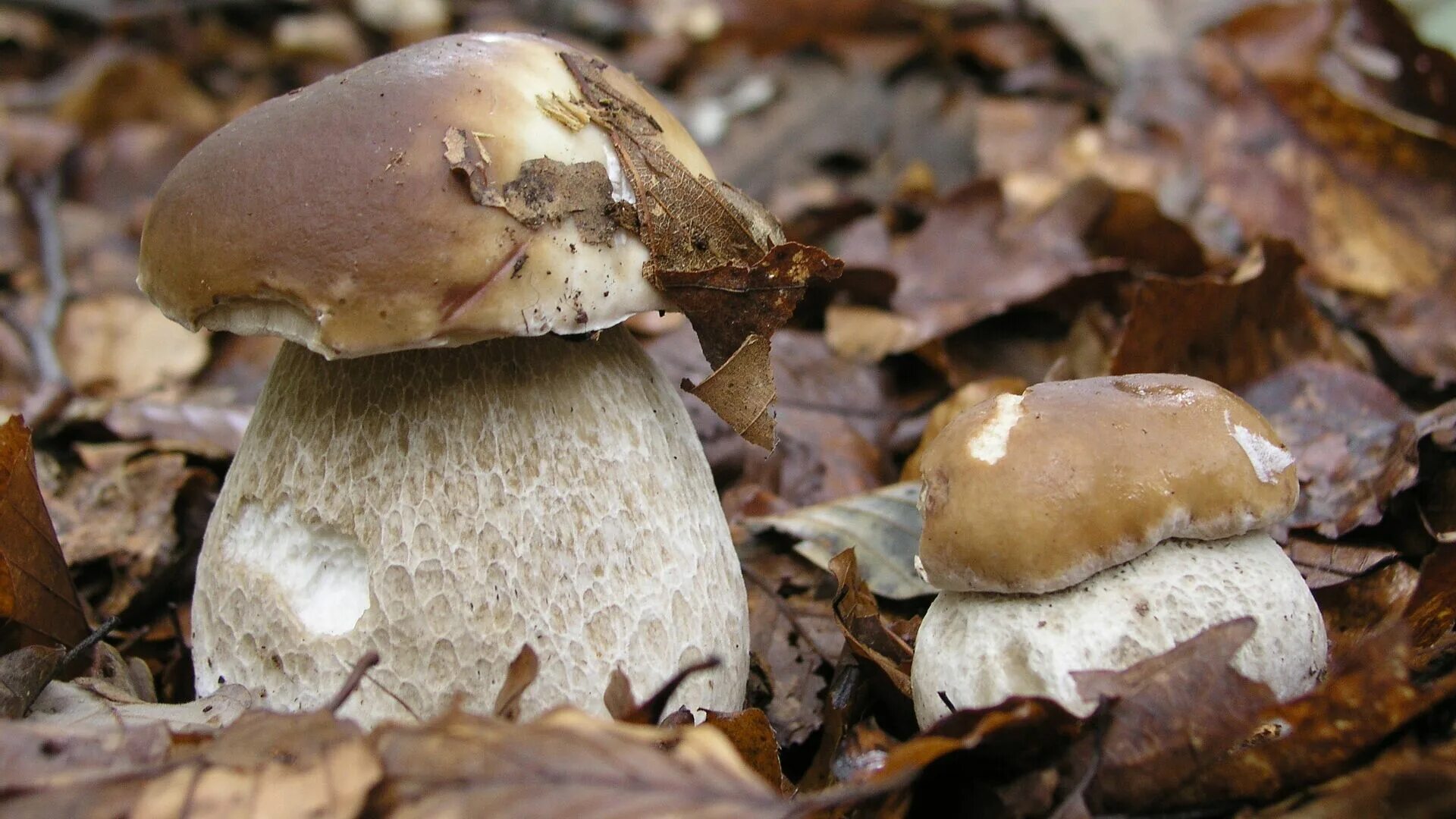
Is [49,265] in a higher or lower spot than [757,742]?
lower

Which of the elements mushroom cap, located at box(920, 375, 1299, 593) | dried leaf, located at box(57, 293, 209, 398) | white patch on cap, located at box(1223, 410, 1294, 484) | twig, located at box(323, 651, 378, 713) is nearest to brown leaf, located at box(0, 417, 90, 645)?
twig, located at box(323, 651, 378, 713)

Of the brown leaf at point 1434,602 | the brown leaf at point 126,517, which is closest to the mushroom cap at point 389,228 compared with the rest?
the brown leaf at point 126,517

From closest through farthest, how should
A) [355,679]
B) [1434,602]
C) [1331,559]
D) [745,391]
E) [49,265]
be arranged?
[355,679]
[1434,602]
[745,391]
[1331,559]
[49,265]

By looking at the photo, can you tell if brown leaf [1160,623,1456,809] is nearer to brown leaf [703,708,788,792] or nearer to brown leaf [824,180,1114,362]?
brown leaf [703,708,788,792]

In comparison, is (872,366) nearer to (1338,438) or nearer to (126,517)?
(1338,438)

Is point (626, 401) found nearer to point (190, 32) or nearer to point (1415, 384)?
point (1415, 384)

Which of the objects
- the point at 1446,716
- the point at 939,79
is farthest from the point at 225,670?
the point at 939,79

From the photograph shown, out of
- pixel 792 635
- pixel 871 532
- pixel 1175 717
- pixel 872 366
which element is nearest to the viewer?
pixel 1175 717

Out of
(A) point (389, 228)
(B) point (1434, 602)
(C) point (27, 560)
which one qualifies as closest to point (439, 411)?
(A) point (389, 228)

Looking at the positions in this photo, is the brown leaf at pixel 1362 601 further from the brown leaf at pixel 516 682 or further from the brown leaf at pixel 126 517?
the brown leaf at pixel 126 517
